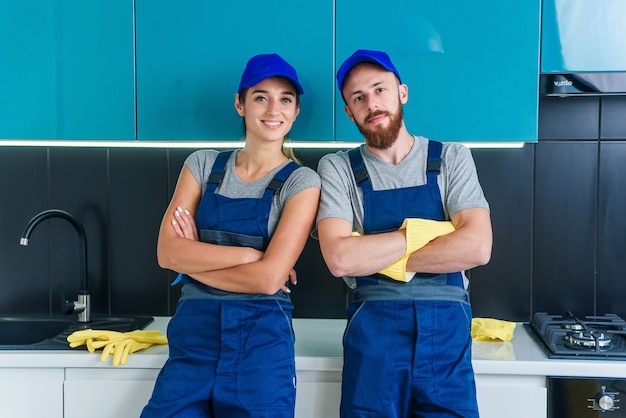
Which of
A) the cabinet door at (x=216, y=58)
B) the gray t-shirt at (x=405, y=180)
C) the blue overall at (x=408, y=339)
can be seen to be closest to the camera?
the blue overall at (x=408, y=339)

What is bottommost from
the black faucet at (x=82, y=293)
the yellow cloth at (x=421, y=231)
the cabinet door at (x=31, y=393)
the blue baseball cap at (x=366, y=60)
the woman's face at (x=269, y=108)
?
the cabinet door at (x=31, y=393)

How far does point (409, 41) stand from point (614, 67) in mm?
588

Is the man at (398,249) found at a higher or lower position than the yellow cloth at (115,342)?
higher

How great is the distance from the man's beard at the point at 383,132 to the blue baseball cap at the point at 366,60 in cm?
12

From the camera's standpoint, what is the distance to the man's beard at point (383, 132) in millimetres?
1688

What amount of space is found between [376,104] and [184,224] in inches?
24.6

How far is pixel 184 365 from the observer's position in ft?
5.40

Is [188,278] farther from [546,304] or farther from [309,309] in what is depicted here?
[546,304]

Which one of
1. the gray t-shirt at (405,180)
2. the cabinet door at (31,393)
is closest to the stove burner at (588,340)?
the gray t-shirt at (405,180)

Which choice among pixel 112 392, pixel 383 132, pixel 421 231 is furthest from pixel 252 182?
pixel 112 392

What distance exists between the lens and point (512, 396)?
5.66 feet

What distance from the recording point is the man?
1.56m

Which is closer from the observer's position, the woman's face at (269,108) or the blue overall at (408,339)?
the blue overall at (408,339)

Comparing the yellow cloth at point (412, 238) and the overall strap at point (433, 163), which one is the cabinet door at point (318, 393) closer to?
the yellow cloth at point (412, 238)
